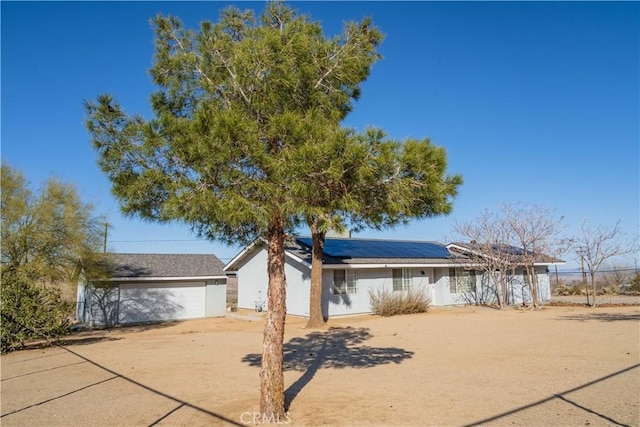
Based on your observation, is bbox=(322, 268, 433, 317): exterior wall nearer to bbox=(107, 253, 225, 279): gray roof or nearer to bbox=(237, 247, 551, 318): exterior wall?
bbox=(237, 247, 551, 318): exterior wall

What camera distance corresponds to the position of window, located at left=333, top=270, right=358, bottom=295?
20.5m

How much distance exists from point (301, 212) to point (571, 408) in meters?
4.62

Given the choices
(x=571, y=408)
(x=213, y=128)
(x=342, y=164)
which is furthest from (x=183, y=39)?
(x=571, y=408)

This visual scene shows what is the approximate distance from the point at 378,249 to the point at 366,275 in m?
3.30

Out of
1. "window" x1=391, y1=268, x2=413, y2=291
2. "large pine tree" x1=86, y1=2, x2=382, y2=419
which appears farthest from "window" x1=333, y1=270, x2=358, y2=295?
"large pine tree" x1=86, y1=2, x2=382, y2=419

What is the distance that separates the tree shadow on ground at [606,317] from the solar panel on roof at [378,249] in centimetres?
837

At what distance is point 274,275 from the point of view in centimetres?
618

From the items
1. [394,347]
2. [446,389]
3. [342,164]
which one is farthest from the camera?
[394,347]

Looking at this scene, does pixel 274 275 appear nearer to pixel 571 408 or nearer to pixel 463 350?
pixel 571 408

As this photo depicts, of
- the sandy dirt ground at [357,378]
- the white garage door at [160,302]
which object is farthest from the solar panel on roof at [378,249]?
the sandy dirt ground at [357,378]

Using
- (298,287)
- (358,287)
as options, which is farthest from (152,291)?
(358,287)

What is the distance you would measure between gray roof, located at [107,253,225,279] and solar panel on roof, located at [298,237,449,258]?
216 inches

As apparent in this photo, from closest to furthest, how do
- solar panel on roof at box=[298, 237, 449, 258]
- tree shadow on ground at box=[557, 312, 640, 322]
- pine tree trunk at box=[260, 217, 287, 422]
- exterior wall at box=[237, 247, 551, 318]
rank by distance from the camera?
pine tree trunk at box=[260, 217, 287, 422] < tree shadow on ground at box=[557, 312, 640, 322] < exterior wall at box=[237, 247, 551, 318] < solar panel on roof at box=[298, 237, 449, 258]

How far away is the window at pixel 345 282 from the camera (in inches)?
806
